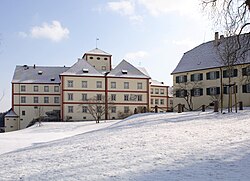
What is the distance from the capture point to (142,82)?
58781mm

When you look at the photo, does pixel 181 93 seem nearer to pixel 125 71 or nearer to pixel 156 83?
pixel 125 71

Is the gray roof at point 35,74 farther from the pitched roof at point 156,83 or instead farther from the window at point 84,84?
the pitched roof at point 156,83

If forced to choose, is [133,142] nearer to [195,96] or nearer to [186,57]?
[195,96]

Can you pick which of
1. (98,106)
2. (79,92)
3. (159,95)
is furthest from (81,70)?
(159,95)

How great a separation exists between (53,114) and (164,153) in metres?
52.0

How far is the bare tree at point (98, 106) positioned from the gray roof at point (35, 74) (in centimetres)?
1173

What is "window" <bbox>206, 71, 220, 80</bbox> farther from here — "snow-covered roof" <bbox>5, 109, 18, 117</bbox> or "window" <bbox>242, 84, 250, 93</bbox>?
"snow-covered roof" <bbox>5, 109, 18, 117</bbox>

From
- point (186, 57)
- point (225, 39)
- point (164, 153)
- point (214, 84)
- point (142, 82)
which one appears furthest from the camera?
point (142, 82)

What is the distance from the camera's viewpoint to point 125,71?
59.3 meters

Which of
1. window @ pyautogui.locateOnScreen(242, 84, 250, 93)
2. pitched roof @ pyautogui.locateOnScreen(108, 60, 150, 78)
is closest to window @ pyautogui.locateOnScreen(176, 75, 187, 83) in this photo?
window @ pyautogui.locateOnScreen(242, 84, 250, 93)

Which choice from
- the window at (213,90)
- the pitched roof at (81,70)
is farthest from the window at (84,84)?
the window at (213,90)

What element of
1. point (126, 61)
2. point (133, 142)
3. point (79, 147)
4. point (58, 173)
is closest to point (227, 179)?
point (58, 173)

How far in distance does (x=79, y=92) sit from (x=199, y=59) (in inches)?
818

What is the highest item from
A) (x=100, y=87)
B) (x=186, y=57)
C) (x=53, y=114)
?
(x=186, y=57)
